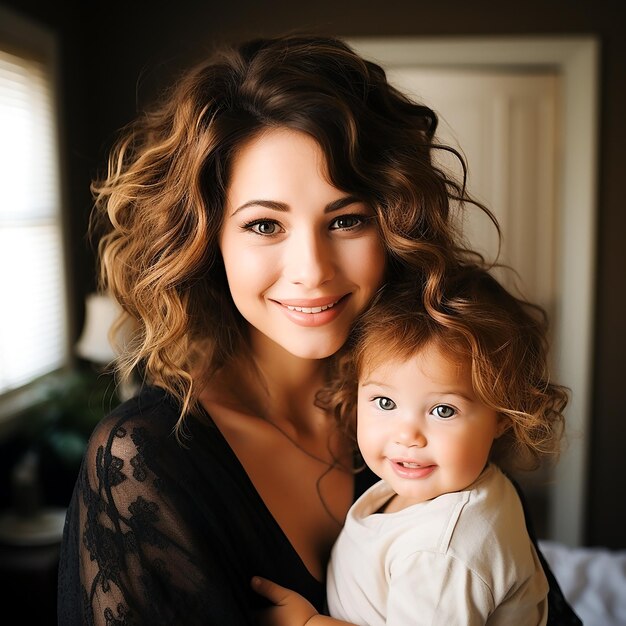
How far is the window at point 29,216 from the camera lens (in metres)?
3.44

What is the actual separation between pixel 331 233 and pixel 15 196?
272 centimetres

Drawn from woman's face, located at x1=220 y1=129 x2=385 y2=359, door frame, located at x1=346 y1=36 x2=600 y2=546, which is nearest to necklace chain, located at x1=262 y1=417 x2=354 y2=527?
woman's face, located at x1=220 y1=129 x2=385 y2=359

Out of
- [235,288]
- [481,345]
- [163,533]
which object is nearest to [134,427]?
[163,533]

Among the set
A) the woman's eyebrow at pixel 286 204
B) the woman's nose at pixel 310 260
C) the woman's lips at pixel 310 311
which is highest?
the woman's eyebrow at pixel 286 204

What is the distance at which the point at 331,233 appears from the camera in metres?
1.23

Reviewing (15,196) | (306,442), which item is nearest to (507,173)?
(15,196)

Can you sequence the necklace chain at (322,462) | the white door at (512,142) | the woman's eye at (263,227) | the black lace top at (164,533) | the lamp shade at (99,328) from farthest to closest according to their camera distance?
the white door at (512,142)
the lamp shade at (99,328)
the necklace chain at (322,462)
the woman's eye at (263,227)
the black lace top at (164,533)

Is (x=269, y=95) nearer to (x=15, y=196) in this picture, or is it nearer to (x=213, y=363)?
(x=213, y=363)

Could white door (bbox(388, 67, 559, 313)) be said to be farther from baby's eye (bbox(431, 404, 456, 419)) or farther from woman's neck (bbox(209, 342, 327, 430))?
baby's eye (bbox(431, 404, 456, 419))

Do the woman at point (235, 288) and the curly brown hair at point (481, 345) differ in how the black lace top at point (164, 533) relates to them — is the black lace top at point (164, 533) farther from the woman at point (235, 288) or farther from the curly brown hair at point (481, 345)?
the curly brown hair at point (481, 345)

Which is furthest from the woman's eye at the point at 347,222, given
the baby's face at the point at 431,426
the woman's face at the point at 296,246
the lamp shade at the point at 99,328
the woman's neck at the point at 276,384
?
the lamp shade at the point at 99,328

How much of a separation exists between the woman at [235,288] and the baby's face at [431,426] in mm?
149

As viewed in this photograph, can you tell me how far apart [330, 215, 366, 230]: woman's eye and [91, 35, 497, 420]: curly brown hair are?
0.04 m

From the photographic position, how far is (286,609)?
1167 mm
